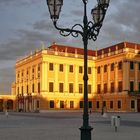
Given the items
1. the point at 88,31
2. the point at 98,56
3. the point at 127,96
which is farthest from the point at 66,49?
the point at 88,31

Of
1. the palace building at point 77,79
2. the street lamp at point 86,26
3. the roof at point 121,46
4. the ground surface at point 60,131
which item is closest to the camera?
the street lamp at point 86,26

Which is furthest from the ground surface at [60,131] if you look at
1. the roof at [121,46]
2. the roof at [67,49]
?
the roof at [67,49]

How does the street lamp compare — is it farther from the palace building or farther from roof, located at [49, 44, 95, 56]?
roof, located at [49, 44, 95, 56]

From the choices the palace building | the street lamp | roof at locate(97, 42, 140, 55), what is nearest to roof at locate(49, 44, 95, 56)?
the palace building

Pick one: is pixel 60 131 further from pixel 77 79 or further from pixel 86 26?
pixel 77 79

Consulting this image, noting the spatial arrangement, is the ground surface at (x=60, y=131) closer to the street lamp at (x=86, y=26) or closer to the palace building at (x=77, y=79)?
the street lamp at (x=86, y=26)

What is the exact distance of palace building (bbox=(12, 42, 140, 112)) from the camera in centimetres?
7625

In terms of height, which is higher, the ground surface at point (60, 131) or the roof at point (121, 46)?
the roof at point (121, 46)

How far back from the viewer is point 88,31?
11492 millimetres

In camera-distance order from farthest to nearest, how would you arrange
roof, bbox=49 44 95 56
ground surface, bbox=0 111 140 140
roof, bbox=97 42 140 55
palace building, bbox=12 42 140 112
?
roof, bbox=49 44 95 56 → roof, bbox=97 42 140 55 → palace building, bbox=12 42 140 112 → ground surface, bbox=0 111 140 140

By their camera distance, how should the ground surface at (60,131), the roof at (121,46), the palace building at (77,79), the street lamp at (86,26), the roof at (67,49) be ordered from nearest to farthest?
the street lamp at (86,26) → the ground surface at (60,131) → the palace building at (77,79) → the roof at (121,46) → the roof at (67,49)

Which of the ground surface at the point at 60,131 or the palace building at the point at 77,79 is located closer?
the ground surface at the point at 60,131

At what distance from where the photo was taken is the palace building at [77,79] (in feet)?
250

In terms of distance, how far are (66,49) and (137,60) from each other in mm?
15492
